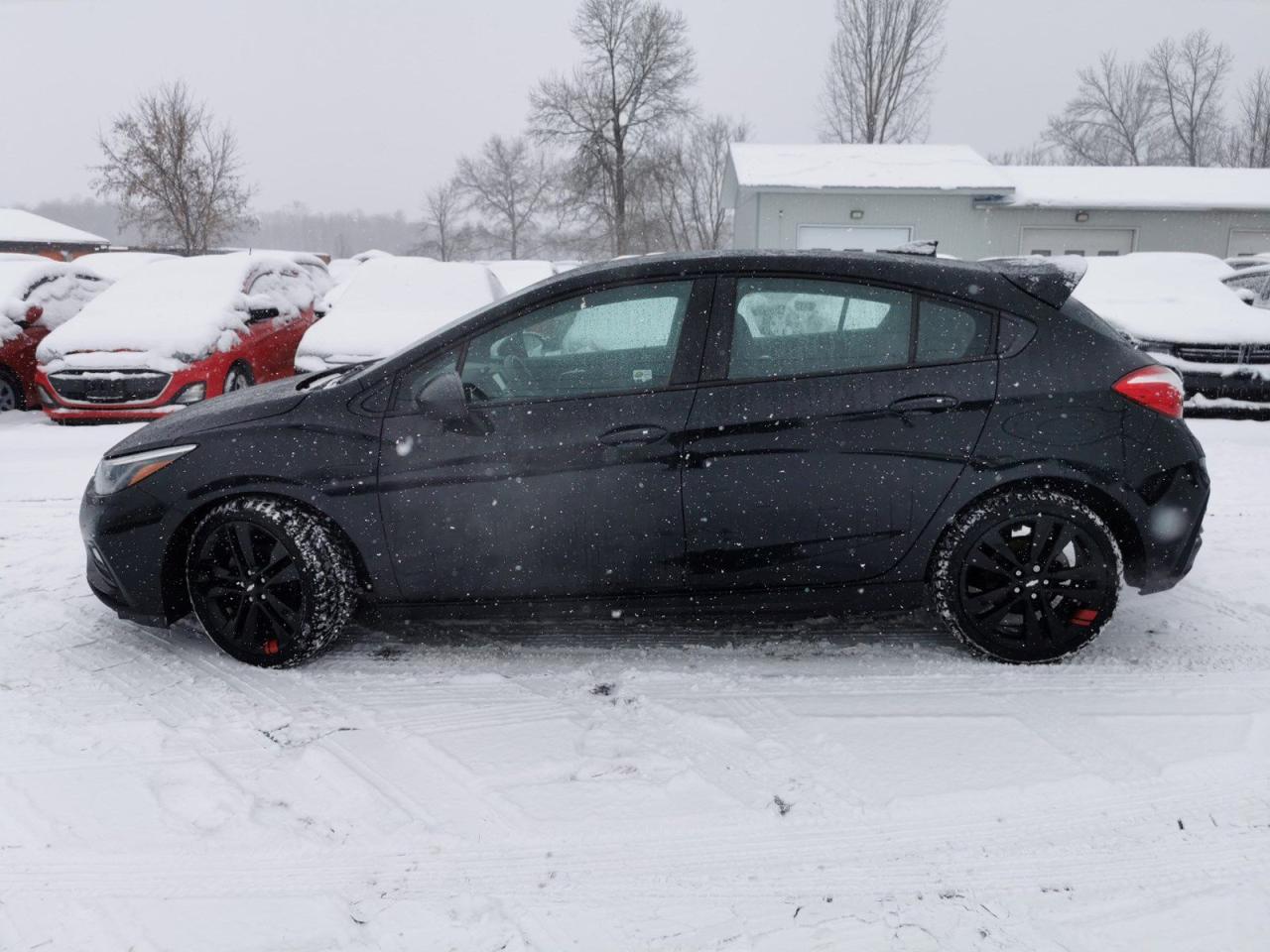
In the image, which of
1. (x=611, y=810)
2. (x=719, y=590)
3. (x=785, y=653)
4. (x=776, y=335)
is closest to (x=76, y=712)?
(x=611, y=810)

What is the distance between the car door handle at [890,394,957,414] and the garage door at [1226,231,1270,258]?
2264 cm

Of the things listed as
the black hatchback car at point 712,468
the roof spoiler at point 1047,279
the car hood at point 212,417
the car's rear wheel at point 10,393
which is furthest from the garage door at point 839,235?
the car hood at point 212,417

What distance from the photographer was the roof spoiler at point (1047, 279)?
351 cm

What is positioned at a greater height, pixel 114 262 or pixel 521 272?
pixel 521 272

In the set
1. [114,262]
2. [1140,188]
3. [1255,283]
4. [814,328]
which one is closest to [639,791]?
[814,328]

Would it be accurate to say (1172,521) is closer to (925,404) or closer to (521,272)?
(925,404)

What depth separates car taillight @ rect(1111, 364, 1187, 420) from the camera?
339 centimetres

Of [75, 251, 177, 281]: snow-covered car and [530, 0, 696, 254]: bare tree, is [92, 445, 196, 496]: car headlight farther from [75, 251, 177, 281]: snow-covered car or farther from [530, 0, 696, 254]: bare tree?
[530, 0, 696, 254]: bare tree

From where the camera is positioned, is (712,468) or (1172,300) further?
(1172,300)

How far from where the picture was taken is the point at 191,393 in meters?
8.80

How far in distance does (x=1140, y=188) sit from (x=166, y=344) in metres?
21.5

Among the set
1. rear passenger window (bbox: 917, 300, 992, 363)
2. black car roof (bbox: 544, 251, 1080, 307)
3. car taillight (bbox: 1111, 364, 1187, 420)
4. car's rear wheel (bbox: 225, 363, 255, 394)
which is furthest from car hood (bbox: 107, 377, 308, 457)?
car's rear wheel (bbox: 225, 363, 255, 394)

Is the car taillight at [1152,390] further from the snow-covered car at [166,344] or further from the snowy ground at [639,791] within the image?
the snow-covered car at [166,344]

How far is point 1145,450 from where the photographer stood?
3404mm
